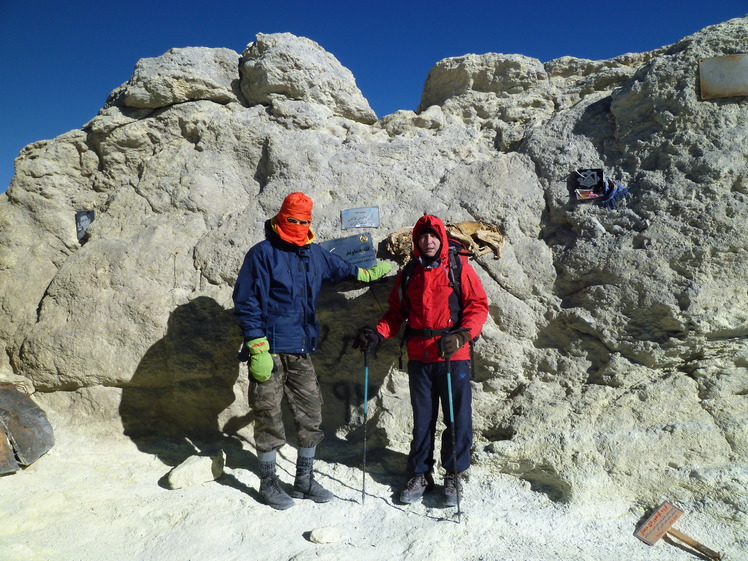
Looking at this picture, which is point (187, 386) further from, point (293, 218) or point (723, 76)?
point (723, 76)

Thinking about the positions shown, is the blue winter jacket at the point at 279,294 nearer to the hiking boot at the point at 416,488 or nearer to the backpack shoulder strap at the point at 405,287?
the backpack shoulder strap at the point at 405,287

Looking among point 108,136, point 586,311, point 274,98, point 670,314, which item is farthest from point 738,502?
point 108,136

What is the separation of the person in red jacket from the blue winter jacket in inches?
22.9

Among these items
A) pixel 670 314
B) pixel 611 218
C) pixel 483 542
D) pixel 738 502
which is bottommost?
pixel 483 542

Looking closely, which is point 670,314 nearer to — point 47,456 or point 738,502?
point 738,502

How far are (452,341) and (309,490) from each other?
1.83 metres

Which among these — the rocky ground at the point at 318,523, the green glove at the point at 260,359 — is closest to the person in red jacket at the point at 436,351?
the rocky ground at the point at 318,523

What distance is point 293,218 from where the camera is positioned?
14.7ft

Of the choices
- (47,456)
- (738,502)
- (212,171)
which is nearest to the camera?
(738,502)

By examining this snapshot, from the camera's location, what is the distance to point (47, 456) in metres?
→ 5.11

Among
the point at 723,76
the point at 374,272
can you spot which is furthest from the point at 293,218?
the point at 723,76

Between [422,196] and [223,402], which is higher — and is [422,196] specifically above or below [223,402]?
above

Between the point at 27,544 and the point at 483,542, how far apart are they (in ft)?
11.0

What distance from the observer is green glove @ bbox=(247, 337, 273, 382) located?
423 centimetres
